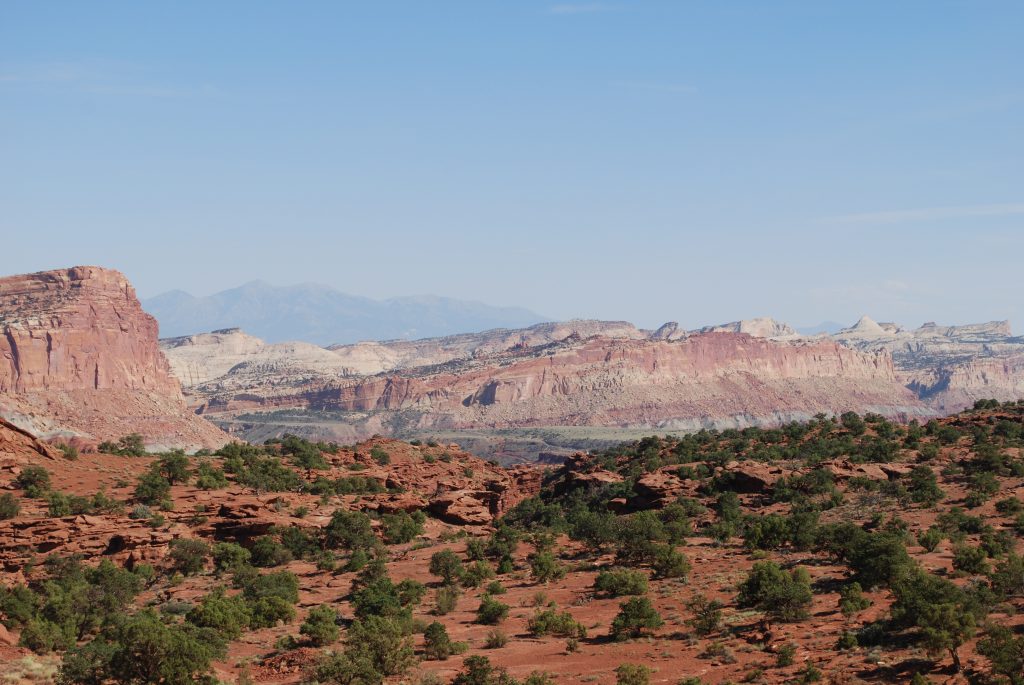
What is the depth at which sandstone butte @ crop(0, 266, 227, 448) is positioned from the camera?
13788 centimetres

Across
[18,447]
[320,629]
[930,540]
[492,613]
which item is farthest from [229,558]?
[930,540]

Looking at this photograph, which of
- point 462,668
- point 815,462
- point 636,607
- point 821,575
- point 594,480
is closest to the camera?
point 462,668

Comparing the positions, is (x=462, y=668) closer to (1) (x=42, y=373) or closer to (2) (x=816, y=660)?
(2) (x=816, y=660)

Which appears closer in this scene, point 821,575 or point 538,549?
point 821,575

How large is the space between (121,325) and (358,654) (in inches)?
5348

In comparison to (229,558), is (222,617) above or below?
above

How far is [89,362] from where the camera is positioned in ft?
488

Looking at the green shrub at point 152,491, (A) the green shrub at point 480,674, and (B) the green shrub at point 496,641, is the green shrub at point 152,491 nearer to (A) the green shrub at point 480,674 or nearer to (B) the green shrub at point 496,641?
(B) the green shrub at point 496,641

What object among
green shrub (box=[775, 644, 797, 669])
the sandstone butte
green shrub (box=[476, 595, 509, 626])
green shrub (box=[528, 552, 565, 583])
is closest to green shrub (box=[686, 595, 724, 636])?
green shrub (box=[775, 644, 797, 669])

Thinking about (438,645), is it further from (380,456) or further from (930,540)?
(380,456)

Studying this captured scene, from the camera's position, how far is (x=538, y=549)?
2080 inches

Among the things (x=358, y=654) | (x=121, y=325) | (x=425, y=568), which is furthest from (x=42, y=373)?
(x=358, y=654)

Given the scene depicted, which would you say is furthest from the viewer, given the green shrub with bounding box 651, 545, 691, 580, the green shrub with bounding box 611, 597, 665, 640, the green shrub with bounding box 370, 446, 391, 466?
the green shrub with bounding box 370, 446, 391, 466

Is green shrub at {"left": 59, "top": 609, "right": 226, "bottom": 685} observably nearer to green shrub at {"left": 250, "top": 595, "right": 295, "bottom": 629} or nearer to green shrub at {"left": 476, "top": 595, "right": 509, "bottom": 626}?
green shrub at {"left": 250, "top": 595, "right": 295, "bottom": 629}
